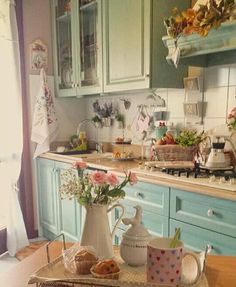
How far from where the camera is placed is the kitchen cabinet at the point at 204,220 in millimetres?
1354

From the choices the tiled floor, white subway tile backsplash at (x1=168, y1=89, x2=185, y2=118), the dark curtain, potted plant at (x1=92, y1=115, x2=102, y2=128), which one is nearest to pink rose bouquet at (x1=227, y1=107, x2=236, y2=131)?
white subway tile backsplash at (x1=168, y1=89, x2=185, y2=118)

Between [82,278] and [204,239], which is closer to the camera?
[82,278]

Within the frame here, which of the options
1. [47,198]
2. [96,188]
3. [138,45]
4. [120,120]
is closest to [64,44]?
[120,120]

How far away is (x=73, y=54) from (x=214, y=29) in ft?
5.14

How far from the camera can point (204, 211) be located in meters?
1.45

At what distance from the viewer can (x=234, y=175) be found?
159cm

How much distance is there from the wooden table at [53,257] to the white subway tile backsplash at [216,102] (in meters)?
1.26

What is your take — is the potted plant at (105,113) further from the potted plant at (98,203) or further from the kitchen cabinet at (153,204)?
the potted plant at (98,203)

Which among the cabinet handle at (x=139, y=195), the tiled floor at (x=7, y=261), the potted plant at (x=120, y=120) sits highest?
the potted plant at (x=120, y=120)

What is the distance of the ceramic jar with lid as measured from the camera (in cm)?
76

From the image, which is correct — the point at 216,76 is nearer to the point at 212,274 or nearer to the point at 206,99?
the point at 206,99

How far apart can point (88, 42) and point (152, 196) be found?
159 cm

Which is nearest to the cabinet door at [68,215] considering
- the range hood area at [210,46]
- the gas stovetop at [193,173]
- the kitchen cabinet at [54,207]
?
the kitchen cabinet at [54,207]

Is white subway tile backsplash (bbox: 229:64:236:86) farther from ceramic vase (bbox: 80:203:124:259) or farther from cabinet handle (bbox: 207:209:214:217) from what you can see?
ceramic vase (bbox: 80:203:124:259)
